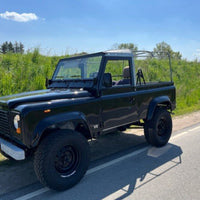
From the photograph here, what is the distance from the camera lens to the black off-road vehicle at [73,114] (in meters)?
2.99

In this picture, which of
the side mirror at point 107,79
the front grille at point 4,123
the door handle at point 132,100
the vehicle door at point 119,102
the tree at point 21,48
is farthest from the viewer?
the tree at point 21,48

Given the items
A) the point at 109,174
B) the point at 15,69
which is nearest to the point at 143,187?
the point at 109,174

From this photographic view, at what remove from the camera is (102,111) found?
378 cm

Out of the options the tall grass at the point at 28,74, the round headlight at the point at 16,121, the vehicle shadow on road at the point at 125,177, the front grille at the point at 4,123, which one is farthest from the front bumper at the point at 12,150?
the tall grass at the point at 28,74

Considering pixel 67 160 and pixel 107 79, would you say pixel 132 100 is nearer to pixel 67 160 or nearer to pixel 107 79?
pixel 107 79

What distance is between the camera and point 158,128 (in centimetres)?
514

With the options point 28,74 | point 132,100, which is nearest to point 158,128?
point 132,100

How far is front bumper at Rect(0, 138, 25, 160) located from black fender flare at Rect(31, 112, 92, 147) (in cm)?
19

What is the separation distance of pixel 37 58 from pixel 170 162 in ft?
29.1

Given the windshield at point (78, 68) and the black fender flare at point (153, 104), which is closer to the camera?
the windshield at point (78, 68)

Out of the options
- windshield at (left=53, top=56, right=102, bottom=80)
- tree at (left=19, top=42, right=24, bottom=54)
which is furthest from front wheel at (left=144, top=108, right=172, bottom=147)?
tree at (left=19, top=42, right=24, bottom=54)

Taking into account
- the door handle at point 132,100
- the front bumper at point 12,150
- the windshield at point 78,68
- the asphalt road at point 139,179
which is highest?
the windshield at point 78,68

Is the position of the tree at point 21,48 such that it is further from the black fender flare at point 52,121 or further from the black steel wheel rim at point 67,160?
the black steel wheel rim at point 67,160

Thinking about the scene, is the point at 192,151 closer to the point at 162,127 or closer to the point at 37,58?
the point at 162,127
